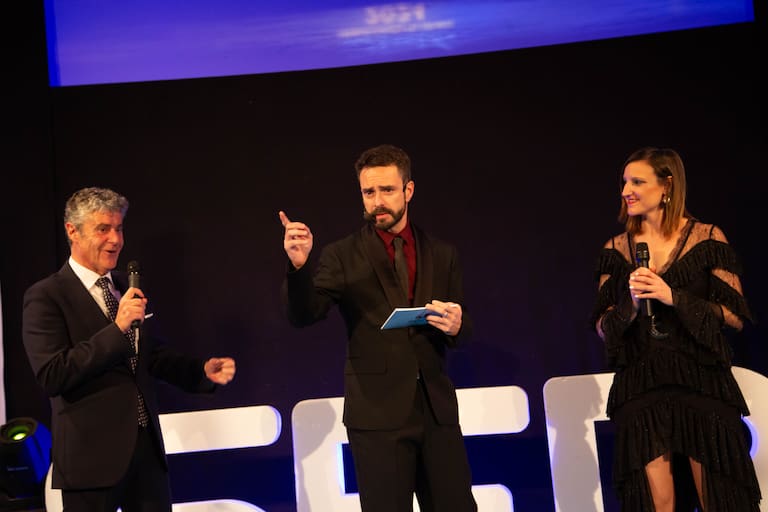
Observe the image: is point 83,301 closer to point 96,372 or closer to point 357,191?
point 96,372

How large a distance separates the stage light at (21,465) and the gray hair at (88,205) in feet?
3.99

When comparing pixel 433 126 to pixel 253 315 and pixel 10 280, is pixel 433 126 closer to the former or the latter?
pixel 253 315

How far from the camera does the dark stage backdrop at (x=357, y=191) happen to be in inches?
169

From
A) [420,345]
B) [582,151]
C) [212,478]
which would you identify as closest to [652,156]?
[582,151]

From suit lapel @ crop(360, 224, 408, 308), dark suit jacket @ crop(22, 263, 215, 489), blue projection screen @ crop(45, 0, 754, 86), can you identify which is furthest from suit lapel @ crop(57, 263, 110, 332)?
blue projection screen @ crop(45, 0, 754, 86)

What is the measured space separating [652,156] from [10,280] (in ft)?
10.7

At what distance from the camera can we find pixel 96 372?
289 cm

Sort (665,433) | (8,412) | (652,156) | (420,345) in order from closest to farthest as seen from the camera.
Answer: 1. (420,345)
2. (665,433)
3. (652,156)
4. (8,412)

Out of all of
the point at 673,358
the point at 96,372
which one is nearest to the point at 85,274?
the point at 96,372

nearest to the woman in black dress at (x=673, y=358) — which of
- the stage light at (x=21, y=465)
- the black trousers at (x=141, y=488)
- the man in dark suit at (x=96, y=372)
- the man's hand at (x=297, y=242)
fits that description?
the man's hand at (x=297, y=242)

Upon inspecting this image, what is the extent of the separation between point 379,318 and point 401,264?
24cm

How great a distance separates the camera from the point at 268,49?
185 inches

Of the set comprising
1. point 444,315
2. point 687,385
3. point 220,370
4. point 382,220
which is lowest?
point 687,385

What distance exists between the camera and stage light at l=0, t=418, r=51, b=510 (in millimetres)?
3744
